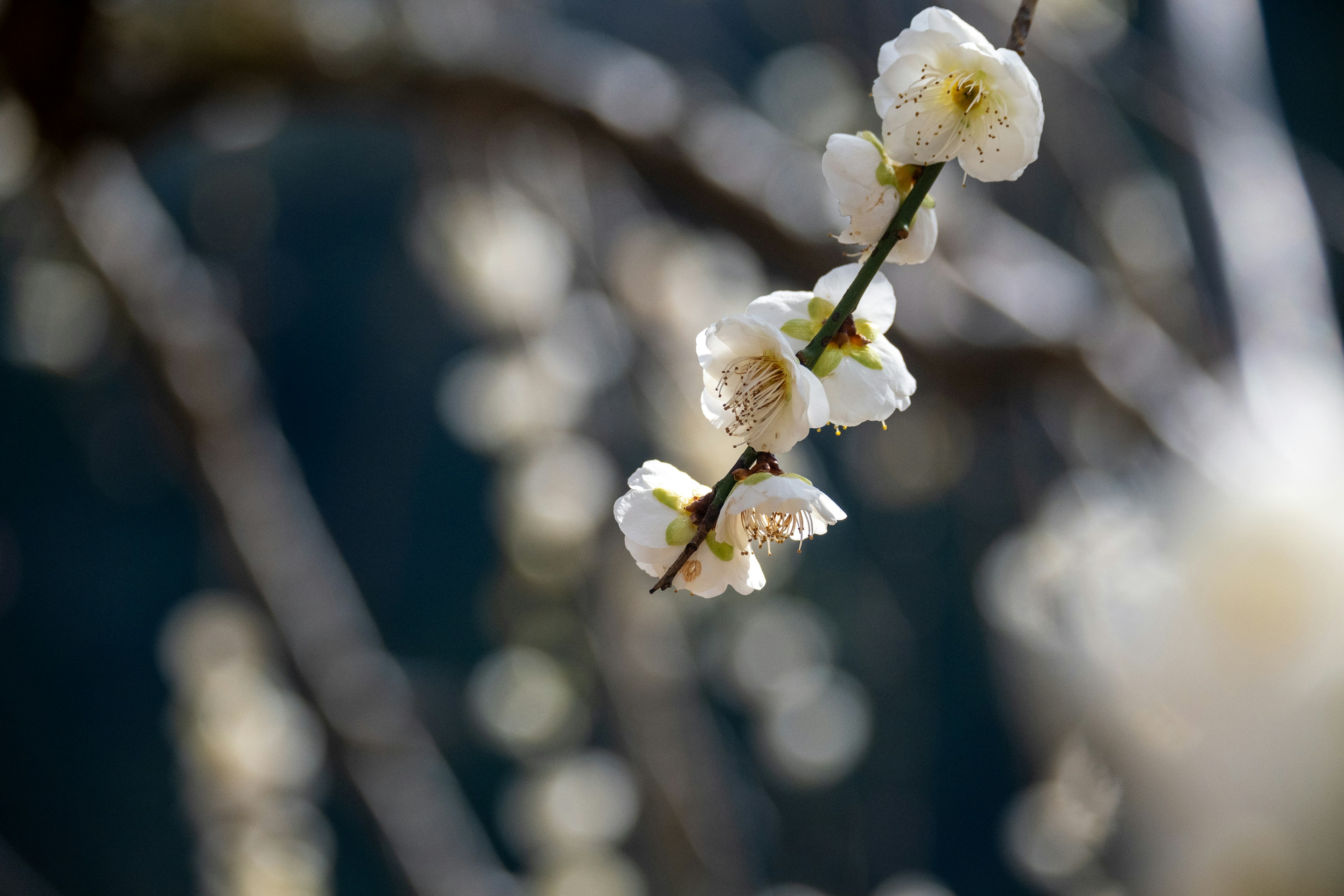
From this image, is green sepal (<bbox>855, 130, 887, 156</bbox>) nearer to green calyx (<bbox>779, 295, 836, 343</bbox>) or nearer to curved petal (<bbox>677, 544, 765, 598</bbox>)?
green calyx (<bbox>779, 295, 836, 343</bbox>)

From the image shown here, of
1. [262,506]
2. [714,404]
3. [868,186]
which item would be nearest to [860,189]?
[868,186]

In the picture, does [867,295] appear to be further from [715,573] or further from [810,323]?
[715,573]

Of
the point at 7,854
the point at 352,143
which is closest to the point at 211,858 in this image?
the point at 7,854

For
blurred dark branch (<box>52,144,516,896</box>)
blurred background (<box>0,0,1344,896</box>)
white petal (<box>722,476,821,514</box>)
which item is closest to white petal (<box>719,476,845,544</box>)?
white petal (<box>722,476,821,514</box>)

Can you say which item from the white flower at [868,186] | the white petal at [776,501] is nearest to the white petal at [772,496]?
the white petal at [776,501]

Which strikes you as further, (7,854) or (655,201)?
(7,854)

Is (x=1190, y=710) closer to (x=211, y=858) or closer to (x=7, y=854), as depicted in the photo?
(x=211, y=858)
